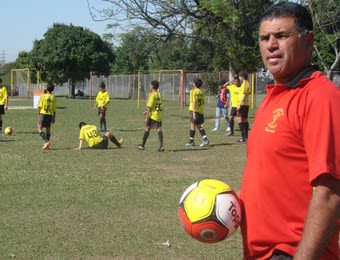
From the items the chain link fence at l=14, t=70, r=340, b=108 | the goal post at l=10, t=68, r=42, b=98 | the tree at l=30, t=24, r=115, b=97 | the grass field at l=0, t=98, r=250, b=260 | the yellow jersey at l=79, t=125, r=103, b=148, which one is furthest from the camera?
the tree at l=30, t=24, r=115, b=97

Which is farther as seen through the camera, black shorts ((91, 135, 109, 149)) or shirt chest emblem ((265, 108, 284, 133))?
black shorts ((91, 135, 109, 149))

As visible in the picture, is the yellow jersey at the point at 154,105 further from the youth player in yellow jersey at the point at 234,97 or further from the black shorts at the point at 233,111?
the black shorts at the point at 233,111

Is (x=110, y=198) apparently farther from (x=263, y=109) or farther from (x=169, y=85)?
(x=169, y=85)

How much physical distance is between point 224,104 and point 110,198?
13.1m

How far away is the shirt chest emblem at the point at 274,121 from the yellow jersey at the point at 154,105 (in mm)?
12390

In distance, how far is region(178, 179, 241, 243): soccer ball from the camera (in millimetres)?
2762

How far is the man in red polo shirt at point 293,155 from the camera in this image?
2.18 m

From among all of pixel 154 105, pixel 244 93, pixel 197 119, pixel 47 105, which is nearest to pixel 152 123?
pixel 154 105

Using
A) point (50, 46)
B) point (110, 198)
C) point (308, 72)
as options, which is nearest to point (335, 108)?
point (308, 72)

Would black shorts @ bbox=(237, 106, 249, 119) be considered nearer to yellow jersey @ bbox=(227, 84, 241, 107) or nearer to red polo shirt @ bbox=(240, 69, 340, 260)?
yellow jersey @ bbox=(227, 84, 241, 107)

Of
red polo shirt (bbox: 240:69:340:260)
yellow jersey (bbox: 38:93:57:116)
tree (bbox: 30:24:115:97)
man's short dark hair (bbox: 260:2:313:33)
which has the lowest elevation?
yellow jersey (bbox: 38:93:57:116)

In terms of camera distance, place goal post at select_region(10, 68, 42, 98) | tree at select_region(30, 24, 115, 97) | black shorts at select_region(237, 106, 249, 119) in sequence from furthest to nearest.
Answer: tree at select_region(30, 24, 115, 97), goal post at select_region(10, 68, 42, 98), black shorts at select_region(237, 106, 249, 119)

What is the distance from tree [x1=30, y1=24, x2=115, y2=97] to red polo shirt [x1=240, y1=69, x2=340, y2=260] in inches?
2379

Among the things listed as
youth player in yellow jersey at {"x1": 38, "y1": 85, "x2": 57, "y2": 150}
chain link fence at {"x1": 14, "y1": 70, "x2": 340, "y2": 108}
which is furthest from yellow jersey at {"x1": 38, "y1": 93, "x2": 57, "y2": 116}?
chain link fence at {"x1": 14, "y1": 70, "x2": 340, "y2": 108}
